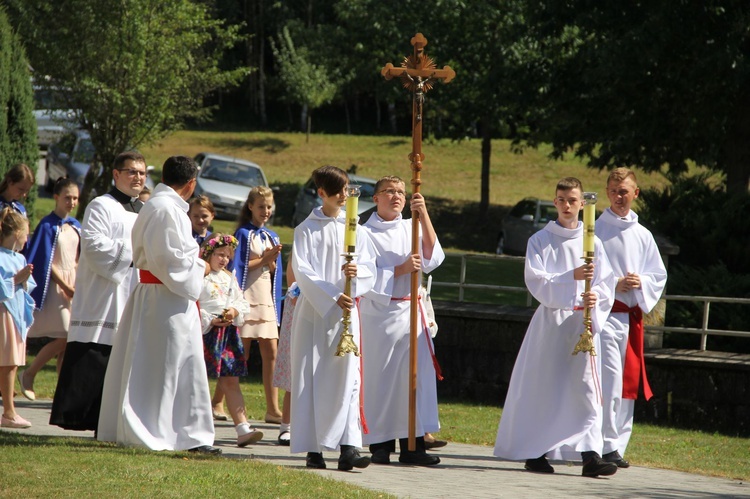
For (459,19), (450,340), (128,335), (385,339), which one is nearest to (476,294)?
(450,340)

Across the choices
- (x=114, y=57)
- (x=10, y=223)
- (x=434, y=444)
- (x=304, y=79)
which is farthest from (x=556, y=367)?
Answer: (x=304, y=79)

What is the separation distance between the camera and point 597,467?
305 inches

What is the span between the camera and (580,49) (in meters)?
22.4

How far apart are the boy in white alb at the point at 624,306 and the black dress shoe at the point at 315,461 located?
7.21 feet

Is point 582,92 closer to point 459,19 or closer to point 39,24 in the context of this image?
point 459,19

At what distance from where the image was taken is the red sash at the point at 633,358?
28.1 feet

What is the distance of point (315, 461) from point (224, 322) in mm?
1561

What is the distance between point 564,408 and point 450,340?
4.52 meters

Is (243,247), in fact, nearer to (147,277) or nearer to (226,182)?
(147,277)

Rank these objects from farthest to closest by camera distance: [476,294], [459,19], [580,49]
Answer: [459,19] < [580,49] < [476,294]

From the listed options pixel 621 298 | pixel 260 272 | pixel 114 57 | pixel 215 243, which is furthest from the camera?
pixel 114 57

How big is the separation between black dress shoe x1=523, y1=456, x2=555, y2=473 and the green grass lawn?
1.01 meters

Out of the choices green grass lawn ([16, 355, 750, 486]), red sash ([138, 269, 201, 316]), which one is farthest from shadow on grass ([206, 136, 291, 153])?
red sash ([138, 269, 201, 316])

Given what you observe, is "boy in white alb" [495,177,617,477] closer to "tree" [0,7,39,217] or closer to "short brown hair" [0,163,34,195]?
"short brown hair" [0,163,34,195]
